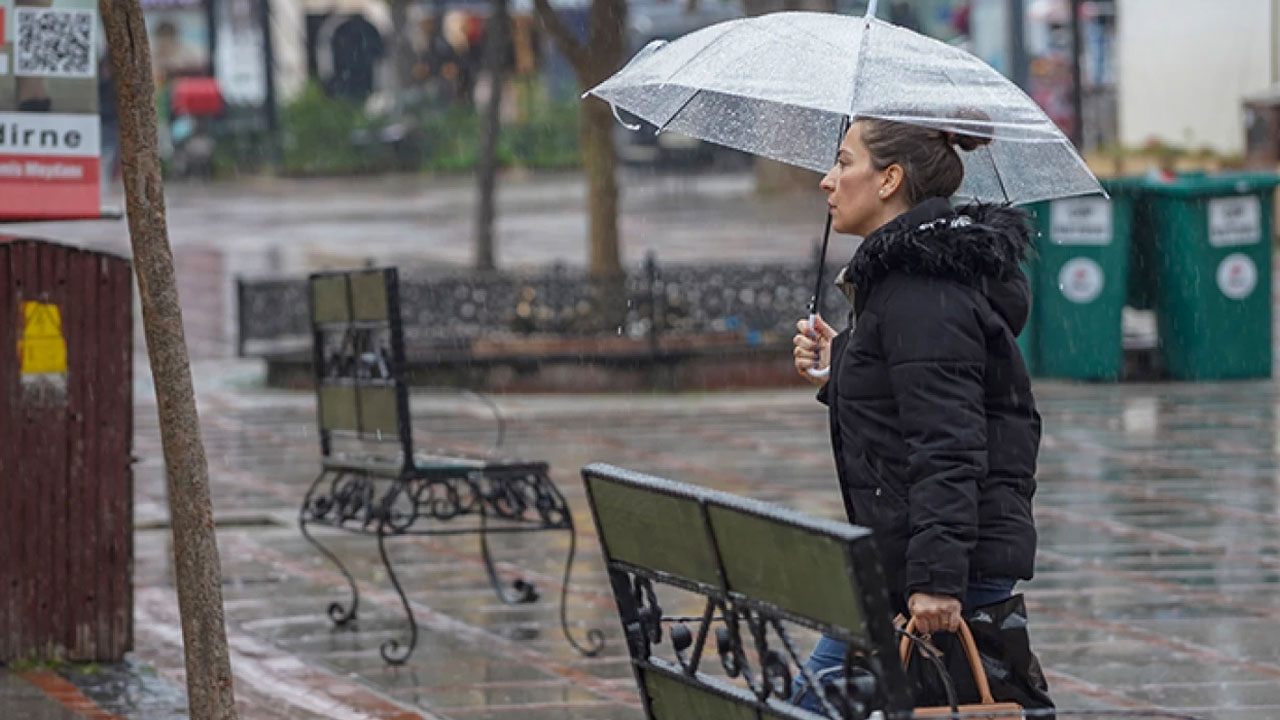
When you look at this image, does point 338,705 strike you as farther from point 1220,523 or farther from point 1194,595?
point 1220,523

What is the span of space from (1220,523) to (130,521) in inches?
192

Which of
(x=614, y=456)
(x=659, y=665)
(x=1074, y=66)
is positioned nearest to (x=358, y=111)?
(x=1074, y=66)

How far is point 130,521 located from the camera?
23.5 feet

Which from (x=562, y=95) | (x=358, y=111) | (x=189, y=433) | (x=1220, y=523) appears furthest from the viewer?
(x=562, y=95)

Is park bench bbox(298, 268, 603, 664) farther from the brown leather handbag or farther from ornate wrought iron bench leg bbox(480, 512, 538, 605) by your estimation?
the brown leather handbag

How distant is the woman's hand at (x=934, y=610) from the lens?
13.4 feet

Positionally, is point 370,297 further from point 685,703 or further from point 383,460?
point 685,703

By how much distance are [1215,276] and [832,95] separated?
11.8 meters

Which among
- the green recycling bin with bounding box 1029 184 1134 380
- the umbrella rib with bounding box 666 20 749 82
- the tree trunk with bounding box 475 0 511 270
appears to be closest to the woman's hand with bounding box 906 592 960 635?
the umbrella rib with bounding box 666 20 749 82

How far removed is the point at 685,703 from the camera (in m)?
4.23

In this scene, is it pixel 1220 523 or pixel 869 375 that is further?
pixel 1220 523

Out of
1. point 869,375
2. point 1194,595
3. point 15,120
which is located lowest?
point 1194,595

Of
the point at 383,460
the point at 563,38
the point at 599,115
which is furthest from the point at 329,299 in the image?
the point at 599,115

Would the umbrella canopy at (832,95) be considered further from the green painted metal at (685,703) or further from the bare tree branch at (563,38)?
the bare tree branch at (563,38)
